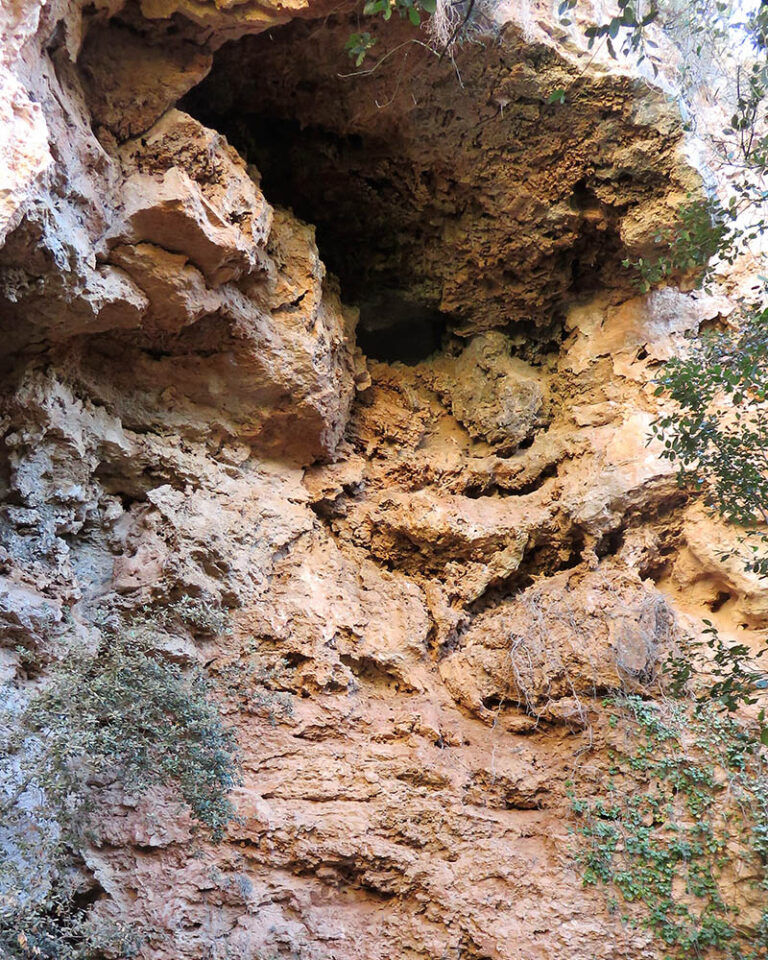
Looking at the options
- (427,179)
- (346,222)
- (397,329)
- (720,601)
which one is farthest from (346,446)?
(720,601)

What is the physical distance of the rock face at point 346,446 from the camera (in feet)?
15.7

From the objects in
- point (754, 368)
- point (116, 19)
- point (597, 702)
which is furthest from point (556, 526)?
point (116, 19)

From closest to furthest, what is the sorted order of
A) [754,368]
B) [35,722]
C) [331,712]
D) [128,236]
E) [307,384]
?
[35,722], [754,368], [128,236], [331,712], [307,384]

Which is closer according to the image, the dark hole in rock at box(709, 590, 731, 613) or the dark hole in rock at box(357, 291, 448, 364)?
the dark hole in rock at box(709, 590, 731, 613)

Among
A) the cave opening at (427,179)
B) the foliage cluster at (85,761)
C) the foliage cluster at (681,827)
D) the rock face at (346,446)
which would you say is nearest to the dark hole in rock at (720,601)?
the rock face at (346,446)

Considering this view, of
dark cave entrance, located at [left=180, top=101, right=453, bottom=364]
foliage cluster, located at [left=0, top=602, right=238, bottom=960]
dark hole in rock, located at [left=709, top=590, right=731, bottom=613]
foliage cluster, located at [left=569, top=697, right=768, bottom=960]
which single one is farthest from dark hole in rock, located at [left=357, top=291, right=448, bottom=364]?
foliage cluster, located at [left=0, top=602, right=238, bottom=960]

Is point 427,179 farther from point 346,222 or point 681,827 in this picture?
point 681,827

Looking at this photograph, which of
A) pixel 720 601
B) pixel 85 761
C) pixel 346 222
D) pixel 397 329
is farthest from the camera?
pixel 397 329

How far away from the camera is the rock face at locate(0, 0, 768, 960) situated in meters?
4.79

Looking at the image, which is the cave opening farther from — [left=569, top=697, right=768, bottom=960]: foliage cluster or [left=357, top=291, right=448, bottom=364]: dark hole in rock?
[left=569, top=697, right=768, bottom=960]: foliage cluster

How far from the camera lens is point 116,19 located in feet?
17.9

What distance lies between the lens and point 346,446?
7613 millimetres

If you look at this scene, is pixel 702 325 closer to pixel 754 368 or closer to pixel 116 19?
pixel 754 368

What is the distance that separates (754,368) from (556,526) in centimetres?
294
